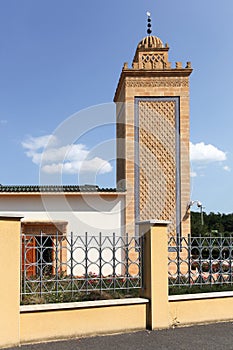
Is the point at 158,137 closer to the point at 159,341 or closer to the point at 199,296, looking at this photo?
the point at 199,296

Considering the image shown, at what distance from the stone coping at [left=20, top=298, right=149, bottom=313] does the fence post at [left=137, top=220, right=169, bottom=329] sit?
0.16 meters

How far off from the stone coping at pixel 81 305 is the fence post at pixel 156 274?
0.54 feet

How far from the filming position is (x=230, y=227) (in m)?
39.6

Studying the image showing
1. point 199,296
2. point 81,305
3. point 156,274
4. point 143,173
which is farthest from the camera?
point 143,173

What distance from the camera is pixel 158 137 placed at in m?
11.6

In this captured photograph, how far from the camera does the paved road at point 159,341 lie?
479 cm

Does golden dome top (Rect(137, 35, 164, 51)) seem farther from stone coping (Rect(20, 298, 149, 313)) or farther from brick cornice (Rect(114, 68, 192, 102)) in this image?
stone coping (Rect(20, 298, 149, 313))

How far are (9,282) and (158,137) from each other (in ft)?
25.0

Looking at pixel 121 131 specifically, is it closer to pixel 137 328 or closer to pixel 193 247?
pixel 193 247

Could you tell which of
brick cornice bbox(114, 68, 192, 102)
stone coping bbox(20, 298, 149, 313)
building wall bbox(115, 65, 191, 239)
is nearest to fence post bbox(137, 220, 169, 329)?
stone coping bbox(20, 298, 149, 313)

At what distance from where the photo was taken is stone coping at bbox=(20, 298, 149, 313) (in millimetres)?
4910

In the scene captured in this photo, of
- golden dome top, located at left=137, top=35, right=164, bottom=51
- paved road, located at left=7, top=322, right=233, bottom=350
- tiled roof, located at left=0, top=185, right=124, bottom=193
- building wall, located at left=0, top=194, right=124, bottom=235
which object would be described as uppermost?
golden dome top, located at left=137, top=35, right=164, bottom=51

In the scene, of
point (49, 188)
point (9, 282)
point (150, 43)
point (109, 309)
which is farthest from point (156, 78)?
point (9, 282)

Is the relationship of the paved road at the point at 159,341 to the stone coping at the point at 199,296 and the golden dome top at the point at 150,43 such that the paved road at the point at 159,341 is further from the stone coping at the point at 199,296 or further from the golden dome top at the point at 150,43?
the golden dome top at the point at 150,43
